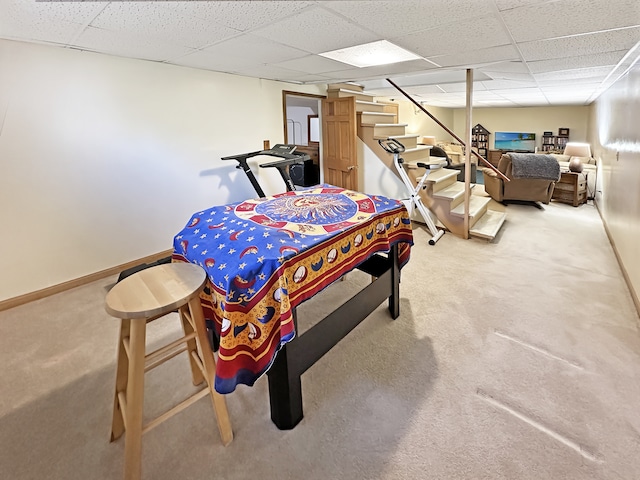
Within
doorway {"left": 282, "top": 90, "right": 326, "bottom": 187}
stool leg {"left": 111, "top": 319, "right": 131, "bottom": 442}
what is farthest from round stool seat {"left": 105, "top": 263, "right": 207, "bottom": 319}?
doorway {"left": 282, "top": 90, "right": 326, "bottom": 187}

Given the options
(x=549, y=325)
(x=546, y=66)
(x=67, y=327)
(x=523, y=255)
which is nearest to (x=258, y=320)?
(x=67, y=327)

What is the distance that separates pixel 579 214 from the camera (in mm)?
5148

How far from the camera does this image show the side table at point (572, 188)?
18.2ft

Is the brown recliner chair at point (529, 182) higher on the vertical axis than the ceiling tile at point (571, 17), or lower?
lower

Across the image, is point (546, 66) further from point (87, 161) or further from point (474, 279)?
point (87, 161)

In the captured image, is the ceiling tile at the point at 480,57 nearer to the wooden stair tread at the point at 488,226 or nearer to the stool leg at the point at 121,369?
the wooden stair tread at the point at 488,226

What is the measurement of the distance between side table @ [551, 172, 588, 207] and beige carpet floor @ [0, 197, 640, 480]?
343 cm

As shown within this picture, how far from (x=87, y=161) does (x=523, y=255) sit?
435cm

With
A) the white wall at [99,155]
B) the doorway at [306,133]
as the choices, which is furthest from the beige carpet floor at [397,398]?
the doorway at [306,133]

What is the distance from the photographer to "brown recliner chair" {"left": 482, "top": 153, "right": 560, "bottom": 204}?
5.12 m

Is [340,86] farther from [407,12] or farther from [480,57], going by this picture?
[407,12]

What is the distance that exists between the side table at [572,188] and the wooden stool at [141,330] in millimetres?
6122

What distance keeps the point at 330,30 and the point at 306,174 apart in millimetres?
4160

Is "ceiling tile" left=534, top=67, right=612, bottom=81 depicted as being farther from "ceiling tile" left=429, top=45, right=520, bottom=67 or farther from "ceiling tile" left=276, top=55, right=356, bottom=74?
"ceiling tile" left=276, top=55, right=356, bottom=74
